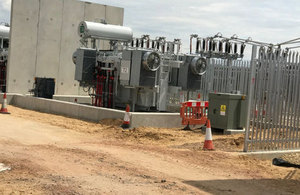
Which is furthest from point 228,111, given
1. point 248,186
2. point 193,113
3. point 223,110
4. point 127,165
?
point 248,186

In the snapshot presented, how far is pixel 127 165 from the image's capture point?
10.2 metres

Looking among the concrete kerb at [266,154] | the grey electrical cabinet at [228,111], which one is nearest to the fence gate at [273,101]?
the concrete kerb at [266,154]

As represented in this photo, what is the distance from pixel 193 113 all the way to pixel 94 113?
3.62m

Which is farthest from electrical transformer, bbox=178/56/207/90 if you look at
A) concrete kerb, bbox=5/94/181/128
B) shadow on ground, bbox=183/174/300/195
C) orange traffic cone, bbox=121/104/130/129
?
shadow on ground, bbox=183/174/300/195

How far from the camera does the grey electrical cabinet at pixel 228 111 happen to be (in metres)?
17.0

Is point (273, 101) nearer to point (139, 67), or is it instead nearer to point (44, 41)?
point (139, 67)

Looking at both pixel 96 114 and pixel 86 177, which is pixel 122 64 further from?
pixel 86 177

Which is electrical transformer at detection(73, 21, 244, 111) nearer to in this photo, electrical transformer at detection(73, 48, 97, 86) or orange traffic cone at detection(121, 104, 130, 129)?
electrical transformer at detection(73, 48, 97, 86)

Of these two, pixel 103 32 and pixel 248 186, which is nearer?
pixel 248 186

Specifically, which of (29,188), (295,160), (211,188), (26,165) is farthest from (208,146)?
(29,188)

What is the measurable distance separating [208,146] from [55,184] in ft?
19.1

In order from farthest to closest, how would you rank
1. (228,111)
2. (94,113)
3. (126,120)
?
(94,113), (228,111), (126,120)

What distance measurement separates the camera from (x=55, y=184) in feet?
26.2

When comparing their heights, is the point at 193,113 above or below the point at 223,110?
below
